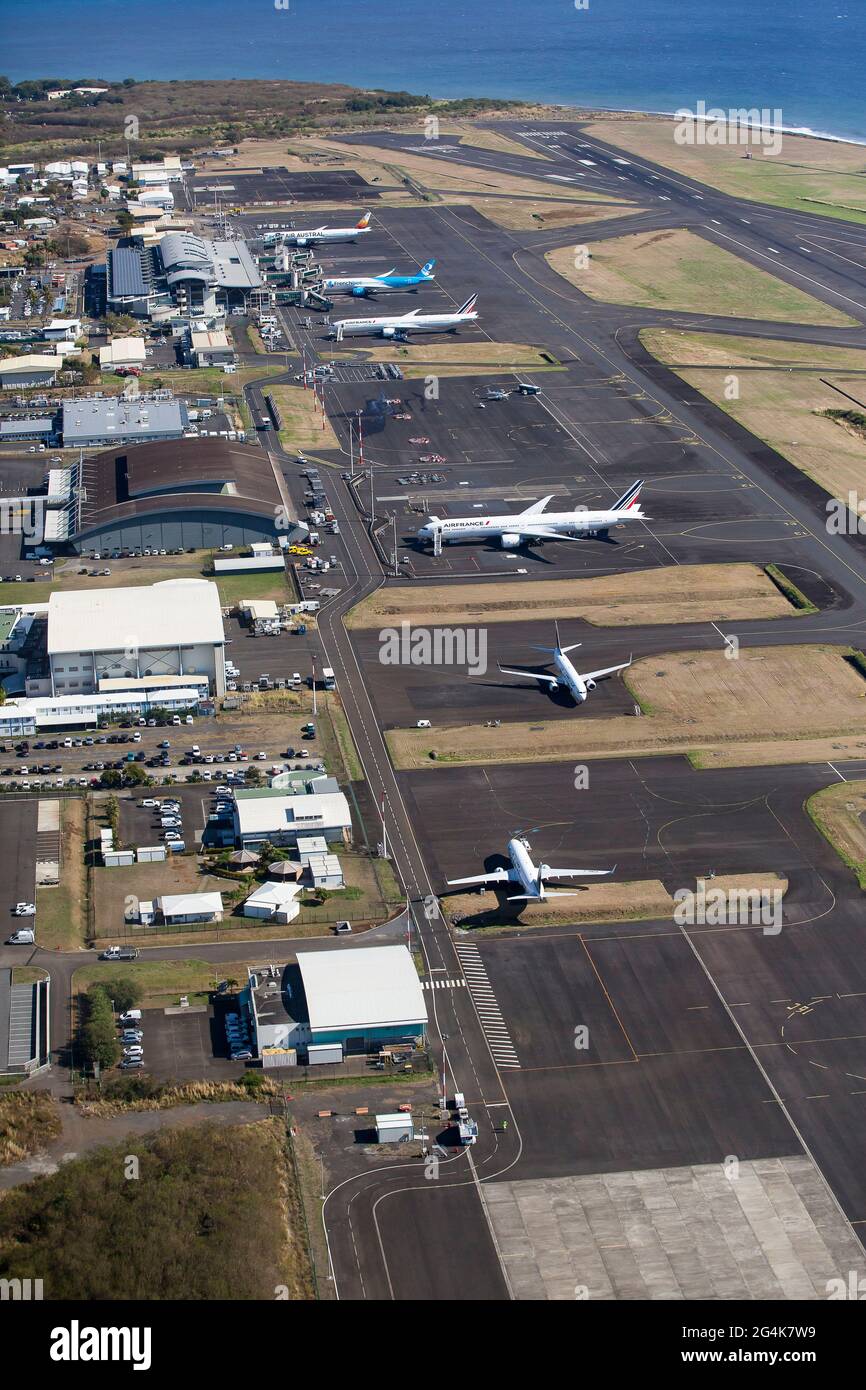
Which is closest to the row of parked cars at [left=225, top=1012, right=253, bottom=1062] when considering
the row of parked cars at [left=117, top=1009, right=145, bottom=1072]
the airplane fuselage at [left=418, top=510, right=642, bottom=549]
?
the row of parked cars at [left=117, top=1009, right=145, bottom=1072]

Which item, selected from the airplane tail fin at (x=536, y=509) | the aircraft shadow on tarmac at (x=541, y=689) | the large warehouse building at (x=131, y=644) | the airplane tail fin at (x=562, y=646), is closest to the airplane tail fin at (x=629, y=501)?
the airplane tail fin at (x=536, y=509)

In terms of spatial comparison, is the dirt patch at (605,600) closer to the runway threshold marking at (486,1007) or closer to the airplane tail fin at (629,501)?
the airplane tail fin at (629,501)

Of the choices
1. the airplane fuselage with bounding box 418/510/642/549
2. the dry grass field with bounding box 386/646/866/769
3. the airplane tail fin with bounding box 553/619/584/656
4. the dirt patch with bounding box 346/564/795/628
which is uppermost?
the airplane fuselage with bounding box 418/510/642/549

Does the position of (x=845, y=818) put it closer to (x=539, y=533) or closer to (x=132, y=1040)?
(x=539, y=533)

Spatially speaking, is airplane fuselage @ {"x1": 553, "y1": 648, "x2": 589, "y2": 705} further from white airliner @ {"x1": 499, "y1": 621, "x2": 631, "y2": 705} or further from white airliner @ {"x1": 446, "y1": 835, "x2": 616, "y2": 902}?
white airliner @ {"x1": 446, "y1": 835, "x2": 616, "y2": 902}

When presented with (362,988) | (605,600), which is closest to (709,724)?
(605,600)
